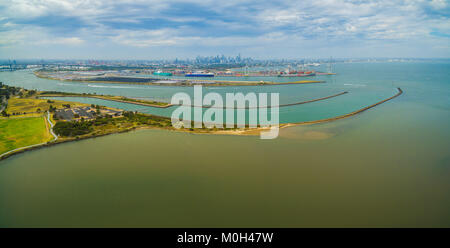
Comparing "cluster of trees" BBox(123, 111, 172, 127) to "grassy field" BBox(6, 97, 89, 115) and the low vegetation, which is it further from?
"grassy field" BBox(6, 97, 89, 115)

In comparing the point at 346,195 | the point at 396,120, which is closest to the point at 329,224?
the point at 346,195

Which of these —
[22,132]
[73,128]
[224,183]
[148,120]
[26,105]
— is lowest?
[224,183]

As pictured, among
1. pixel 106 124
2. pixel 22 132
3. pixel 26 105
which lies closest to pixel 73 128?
pixel 106 124

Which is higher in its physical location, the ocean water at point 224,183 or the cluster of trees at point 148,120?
the cluster of trees at point 148,120

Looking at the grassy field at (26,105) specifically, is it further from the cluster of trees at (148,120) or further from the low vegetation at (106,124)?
the cluster of trees at (148,120)

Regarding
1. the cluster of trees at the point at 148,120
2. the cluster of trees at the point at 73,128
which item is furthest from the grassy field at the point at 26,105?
the cluster of trees at the point at 148,120

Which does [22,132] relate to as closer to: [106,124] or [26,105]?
[106,124]
